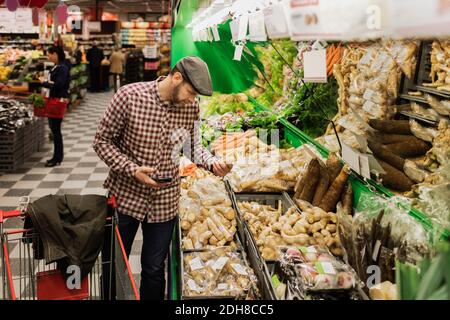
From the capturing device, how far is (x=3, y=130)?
6.64 m

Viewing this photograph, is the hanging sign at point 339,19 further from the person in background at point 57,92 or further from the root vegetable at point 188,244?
the person in background at point 57,92

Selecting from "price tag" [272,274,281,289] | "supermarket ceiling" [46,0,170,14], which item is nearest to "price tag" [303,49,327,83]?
"price tag" [272,274,281,289]

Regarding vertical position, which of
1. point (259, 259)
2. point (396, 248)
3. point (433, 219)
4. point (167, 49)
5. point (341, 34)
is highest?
point (167, 49)

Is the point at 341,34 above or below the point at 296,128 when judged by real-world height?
above

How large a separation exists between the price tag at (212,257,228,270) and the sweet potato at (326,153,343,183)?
935 millimetres

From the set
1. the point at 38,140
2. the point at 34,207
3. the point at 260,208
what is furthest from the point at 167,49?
the point at 34,207

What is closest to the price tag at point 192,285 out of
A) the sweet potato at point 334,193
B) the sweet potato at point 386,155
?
the sweet potato at point 334,193

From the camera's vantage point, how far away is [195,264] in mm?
2652

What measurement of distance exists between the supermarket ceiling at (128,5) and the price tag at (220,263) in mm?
22325

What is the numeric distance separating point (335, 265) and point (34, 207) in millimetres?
1400

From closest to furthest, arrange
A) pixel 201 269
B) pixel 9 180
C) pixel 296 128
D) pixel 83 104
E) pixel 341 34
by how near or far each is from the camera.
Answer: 1. pixel 341 34
2. pixel 201 269
3. pixel 296 128
4. pixel 9 180
5. pixel 83 104

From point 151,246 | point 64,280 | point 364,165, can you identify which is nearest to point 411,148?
point 364,165

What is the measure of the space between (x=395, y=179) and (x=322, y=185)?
67cm

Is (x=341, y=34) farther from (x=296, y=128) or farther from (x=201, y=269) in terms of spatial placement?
(x=296, y=128)
